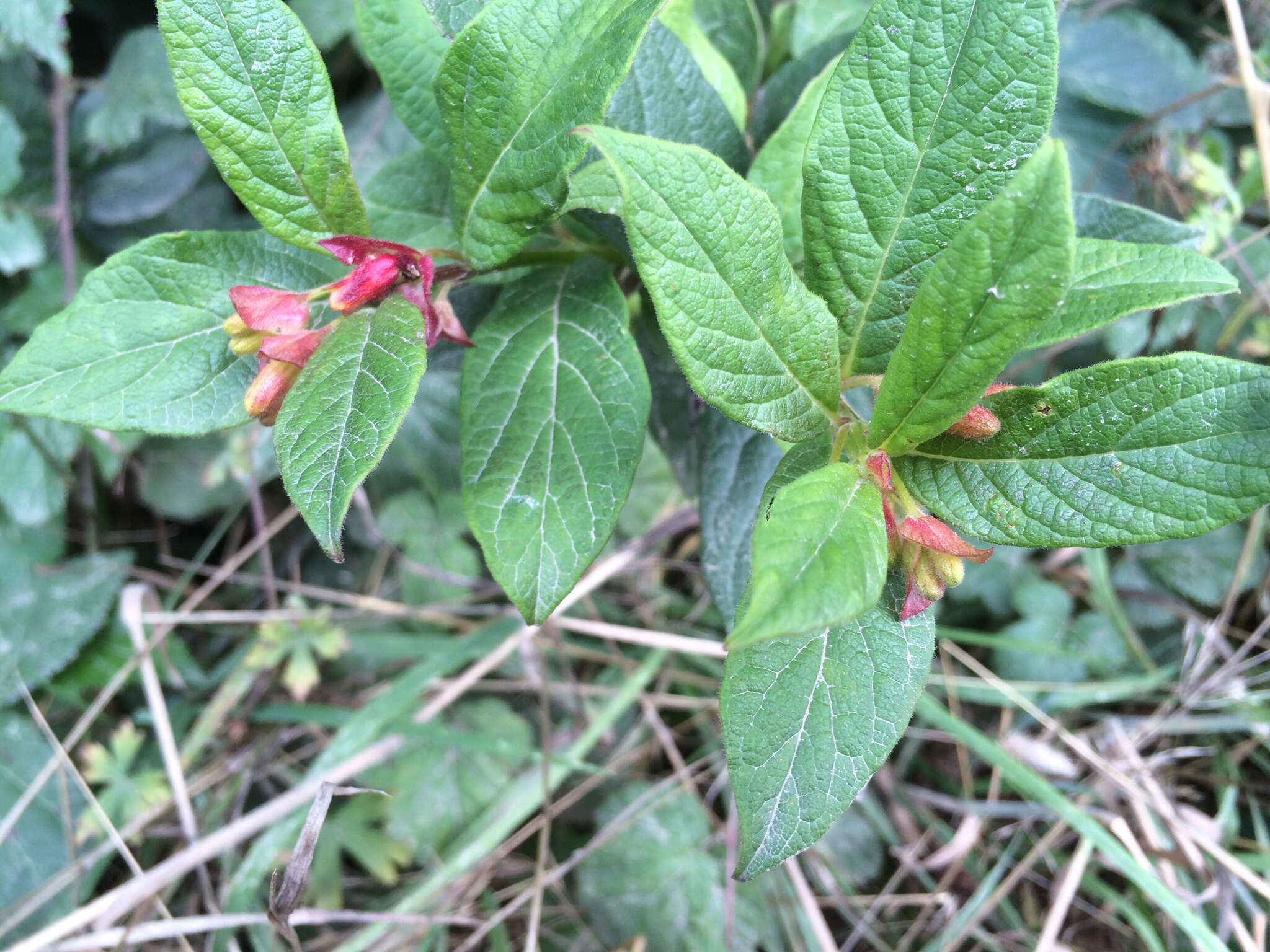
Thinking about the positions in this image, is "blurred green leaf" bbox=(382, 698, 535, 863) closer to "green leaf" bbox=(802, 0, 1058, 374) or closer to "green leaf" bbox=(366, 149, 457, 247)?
"green leaf" bbox=(366, 149, 457, 247)

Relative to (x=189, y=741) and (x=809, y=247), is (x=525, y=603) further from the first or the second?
(x=189, y=741)

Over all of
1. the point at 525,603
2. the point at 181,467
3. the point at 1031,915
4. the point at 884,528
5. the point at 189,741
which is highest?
the point at 884,528

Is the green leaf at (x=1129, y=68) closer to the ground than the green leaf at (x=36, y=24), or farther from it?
closer to the ground

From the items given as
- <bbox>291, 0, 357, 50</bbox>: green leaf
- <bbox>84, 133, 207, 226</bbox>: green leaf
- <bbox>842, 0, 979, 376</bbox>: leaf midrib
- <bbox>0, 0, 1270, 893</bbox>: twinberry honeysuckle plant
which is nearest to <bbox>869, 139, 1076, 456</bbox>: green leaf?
<bbox>0, 0, 1270, 893</bbox>: twinberry honeysuckle plant

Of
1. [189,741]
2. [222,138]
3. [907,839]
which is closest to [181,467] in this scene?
[189,741]

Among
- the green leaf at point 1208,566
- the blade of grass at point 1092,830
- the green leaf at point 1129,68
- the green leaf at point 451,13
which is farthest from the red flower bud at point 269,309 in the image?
the green leaf at point 1208,566

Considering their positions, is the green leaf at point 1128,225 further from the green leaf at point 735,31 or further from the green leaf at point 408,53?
the green leaf at point 408,53
